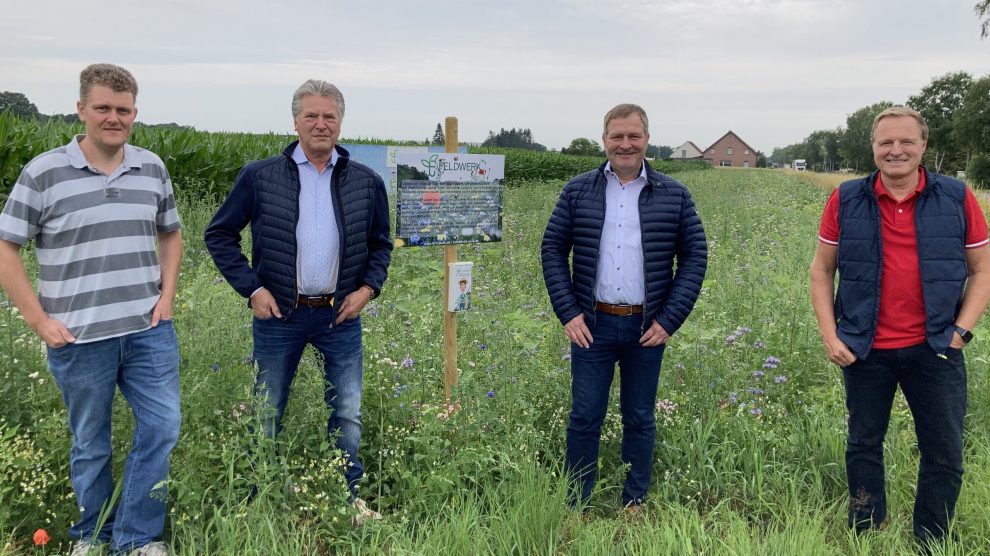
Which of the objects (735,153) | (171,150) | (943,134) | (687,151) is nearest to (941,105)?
(943,134)

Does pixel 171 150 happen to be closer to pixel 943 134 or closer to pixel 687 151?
pixel 943 134

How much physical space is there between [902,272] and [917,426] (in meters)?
0.70

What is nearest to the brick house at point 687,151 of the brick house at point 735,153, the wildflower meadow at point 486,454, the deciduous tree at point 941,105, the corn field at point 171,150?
the brick house at point 735,153

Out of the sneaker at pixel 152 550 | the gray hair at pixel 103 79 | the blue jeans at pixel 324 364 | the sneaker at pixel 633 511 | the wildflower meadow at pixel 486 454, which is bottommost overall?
the sneaker at pixel 633 511

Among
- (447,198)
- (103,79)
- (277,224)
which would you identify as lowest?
(277,224)

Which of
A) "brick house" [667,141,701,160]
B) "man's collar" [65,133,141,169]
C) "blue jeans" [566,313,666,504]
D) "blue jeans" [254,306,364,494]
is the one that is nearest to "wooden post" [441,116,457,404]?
"blue jeans" [254,306,364,494]

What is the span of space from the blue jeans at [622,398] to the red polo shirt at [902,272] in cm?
98

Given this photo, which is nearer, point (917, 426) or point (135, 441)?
point (135, 441)

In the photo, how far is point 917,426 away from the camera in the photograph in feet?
9.33

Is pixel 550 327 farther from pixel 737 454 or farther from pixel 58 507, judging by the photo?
pixel 58 507

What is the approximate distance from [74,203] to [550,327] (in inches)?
140

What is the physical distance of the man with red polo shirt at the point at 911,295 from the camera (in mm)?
2645

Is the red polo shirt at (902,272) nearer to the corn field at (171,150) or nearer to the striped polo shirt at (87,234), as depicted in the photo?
the striped polo shirt at (87,234)

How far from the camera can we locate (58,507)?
293cm
